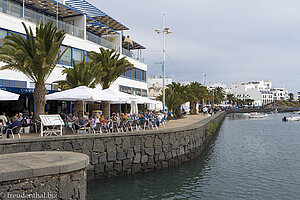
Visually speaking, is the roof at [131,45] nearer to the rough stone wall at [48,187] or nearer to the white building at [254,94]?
the rough stone wall at [48,187]

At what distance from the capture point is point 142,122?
57.2ft

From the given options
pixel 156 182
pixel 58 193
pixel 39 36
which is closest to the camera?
pixel 58 193

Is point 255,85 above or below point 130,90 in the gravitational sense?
above

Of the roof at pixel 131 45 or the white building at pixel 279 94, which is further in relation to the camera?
the white building at pixel 279 94

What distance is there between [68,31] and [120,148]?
18.0 metres

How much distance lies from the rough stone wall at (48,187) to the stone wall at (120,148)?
3994 mm

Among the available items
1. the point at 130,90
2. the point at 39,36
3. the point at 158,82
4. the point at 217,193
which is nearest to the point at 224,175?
the point at 217,193

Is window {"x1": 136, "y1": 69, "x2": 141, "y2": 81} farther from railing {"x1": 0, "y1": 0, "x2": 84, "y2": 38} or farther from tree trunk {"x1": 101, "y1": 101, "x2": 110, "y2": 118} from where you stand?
tree trunk {"x1": 101, "y1": 101, "x2": 110, "y2": 118}

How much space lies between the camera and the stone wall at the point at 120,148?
10258 millimetres

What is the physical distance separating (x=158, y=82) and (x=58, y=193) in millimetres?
84736

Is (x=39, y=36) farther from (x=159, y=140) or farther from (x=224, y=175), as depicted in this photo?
(x=224, y=175)

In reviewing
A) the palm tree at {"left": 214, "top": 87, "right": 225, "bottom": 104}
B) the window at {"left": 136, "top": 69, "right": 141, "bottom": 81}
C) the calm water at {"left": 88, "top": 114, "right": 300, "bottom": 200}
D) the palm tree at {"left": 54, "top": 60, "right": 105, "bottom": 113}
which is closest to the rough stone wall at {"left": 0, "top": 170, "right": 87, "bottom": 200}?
the calm water at {"left": 88, "top": 114, "right": 300, "bottom": 200}

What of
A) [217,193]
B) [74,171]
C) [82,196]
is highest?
[74,171]

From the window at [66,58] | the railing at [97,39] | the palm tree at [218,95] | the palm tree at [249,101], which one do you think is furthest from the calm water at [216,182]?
the palm tree at [249,101]
